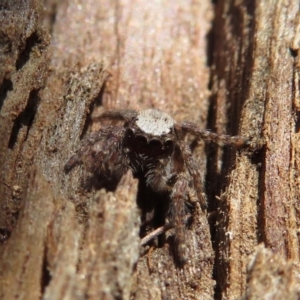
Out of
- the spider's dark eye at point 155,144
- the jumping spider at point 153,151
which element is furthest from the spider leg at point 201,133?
the spider's dark eye at point 155,144

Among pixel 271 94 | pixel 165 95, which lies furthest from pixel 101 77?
pixel 271 94

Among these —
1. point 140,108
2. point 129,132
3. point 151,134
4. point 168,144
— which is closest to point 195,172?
point 168,144

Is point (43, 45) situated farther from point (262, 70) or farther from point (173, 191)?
point (262, 70)

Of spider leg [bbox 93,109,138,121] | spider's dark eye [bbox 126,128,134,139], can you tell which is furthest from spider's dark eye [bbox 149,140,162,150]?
spider leg [bbox 93,109,138,121]

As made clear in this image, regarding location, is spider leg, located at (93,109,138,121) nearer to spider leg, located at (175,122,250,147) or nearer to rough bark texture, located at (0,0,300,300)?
rough bark texture, located at (0,0,300,300)

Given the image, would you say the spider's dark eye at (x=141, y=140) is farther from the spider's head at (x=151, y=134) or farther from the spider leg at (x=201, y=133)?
the spider leg at (x=201, y=133)

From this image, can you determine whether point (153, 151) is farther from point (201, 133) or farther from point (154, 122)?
point (201, 133)

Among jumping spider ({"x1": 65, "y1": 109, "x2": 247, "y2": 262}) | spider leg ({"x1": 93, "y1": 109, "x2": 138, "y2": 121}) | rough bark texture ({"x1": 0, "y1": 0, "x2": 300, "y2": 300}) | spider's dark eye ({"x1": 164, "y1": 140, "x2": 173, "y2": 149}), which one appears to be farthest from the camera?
spider leg ({"x1": 93, "y1": 109, "x2": 138, "y2": 121})

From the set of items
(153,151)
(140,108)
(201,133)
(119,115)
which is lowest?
(153,151)

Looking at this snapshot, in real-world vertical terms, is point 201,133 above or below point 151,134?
above
